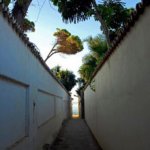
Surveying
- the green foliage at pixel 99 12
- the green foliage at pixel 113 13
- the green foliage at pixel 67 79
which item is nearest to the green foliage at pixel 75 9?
the green foliage at pixel 99 12

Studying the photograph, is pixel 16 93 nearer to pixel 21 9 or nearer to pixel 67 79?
pixel 21 9

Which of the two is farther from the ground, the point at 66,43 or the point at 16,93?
the point at 66,43

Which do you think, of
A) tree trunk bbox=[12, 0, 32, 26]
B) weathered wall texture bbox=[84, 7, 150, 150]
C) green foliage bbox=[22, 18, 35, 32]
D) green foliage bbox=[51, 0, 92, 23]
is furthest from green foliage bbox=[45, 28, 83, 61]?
weathered wall texture bbox=[84, 7, 150, 150]

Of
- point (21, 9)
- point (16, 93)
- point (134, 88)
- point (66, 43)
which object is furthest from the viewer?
point (66, 43)

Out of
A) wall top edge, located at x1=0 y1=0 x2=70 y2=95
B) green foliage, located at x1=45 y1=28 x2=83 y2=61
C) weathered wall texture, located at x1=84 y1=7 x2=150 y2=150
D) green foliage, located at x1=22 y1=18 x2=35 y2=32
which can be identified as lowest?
weathered wall texture, located at x1=84 y1=7 x2=150 y2=150

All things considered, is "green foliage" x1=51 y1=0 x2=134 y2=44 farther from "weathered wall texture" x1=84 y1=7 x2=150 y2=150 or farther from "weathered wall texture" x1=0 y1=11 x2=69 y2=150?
"weathered wall texture" x1=84 y1=7 x2=150 y2=150

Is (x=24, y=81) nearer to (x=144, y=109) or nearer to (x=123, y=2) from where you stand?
(x=144, y=109)

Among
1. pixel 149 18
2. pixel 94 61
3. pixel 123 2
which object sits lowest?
pixel 149 18

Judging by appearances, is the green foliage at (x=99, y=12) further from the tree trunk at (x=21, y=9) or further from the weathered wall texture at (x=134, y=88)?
the weathered wall texture at (x=134, y=88)

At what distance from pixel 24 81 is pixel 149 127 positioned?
2.93m

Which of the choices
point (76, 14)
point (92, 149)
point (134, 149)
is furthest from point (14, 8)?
point (134, 149)

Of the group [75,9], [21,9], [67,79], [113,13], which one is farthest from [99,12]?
[67,79]

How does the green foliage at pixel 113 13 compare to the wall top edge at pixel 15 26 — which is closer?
the wall top edge at pixel 15 26

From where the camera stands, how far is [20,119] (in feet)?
18.3
